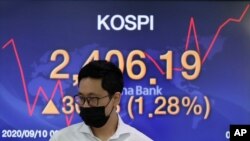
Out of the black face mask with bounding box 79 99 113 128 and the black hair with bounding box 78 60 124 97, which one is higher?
the black hair with bounding box 78 60 124 97

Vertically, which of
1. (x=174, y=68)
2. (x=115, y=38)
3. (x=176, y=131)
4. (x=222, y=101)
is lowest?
(x=176, y=131)

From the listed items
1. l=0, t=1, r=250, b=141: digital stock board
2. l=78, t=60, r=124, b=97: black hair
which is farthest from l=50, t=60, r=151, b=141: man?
l=0, t=1, r=250, b=141: digital stock board

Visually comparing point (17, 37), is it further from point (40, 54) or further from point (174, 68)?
point (174, 68)

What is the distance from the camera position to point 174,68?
111 inches

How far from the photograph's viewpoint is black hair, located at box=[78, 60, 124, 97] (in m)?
1.60

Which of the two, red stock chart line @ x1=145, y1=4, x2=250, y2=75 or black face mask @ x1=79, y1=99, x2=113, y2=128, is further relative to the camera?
red stock chart line @ x1=145, y1=4, x2=250, y2=75

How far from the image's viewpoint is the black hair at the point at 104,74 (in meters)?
1.60

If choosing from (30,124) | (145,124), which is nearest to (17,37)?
(30,124)

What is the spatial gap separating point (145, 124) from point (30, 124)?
749 millimetres

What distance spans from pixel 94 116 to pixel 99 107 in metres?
0.05

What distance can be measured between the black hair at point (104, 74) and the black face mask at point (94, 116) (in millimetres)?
77

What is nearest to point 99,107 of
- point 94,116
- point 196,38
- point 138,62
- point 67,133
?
point 94,116

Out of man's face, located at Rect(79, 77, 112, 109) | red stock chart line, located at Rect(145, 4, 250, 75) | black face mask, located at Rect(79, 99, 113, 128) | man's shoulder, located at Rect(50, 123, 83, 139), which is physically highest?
red stock chart line, located at Rect(145, 4, 250, 75)

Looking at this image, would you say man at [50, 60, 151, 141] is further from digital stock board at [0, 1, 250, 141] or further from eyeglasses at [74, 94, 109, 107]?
digital stock board at [0, 1, 250, 141]
